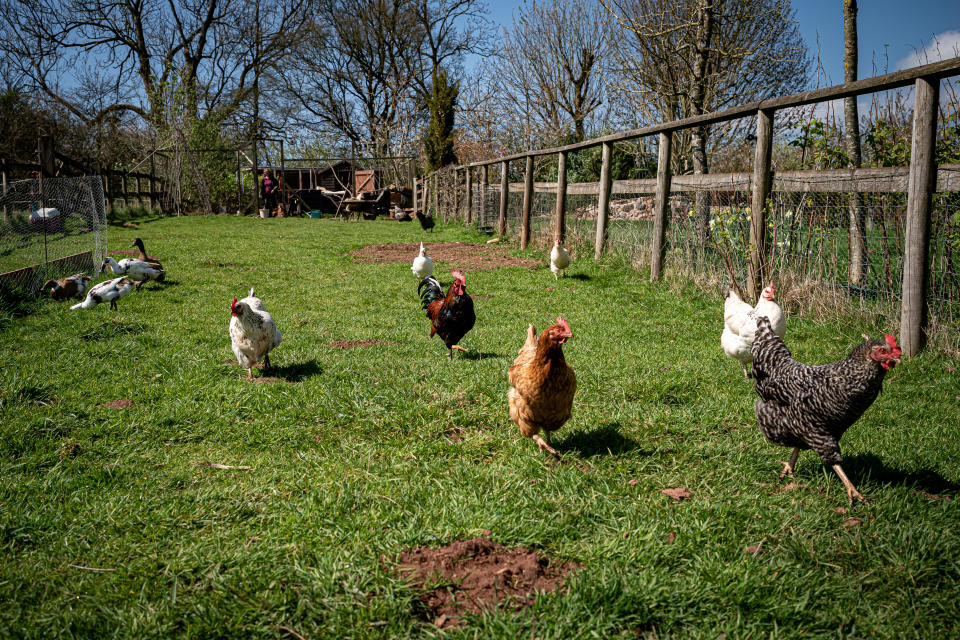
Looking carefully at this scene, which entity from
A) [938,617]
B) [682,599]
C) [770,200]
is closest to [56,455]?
[682,599]

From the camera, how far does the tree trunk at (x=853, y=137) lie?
5945 mm

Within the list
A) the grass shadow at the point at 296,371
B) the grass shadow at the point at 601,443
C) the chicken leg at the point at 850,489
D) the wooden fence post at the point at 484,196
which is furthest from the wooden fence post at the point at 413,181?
the chicken leg at the point at 850,489

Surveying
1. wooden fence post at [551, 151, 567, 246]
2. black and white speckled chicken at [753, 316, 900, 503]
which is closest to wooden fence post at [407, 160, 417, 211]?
wooden fence post at [551, 151, 567, 246]

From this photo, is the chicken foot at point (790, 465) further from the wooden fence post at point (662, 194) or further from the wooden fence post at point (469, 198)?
the wooden fence post at point (469, 198)

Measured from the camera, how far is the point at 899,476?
292 centimetres

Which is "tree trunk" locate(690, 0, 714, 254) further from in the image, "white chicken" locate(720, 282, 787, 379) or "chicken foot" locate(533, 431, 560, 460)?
"chicken foot" locate(533, 431, 560, 460)

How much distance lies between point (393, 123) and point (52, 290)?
28.2m

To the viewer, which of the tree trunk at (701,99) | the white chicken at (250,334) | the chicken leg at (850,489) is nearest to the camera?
the chicken leg at (850,489)

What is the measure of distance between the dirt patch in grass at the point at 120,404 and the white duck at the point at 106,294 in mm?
3321

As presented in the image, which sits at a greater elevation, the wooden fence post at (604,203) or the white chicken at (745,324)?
the wooden fence post at (604,203)

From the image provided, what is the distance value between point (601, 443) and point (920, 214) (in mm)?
3356

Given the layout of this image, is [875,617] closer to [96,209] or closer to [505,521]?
[505,521]

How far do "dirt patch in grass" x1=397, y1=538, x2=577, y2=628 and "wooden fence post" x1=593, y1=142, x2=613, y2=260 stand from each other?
25.4 ft

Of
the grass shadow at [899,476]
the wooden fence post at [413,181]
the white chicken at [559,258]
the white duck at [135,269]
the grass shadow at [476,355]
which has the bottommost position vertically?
the grass shadow at [899,476]
